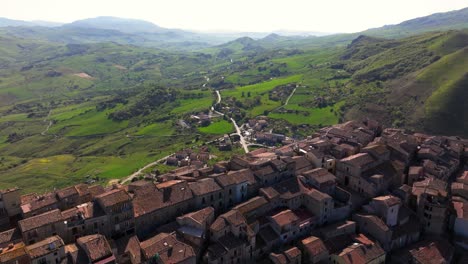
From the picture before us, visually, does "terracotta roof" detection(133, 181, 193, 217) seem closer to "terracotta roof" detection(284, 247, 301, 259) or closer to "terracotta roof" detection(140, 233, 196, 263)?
"terracotta roof" detection(140, 233, 196, 263)

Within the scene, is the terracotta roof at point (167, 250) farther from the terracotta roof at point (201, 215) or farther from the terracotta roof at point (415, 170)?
the terracotta roof at point (415, 170)

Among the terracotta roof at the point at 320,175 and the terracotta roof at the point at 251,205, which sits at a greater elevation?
the terracotta roof at the point at 320,175

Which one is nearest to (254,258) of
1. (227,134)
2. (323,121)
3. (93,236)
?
(93,236)

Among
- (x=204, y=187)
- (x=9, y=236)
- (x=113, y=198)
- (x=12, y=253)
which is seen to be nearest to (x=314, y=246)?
(x=204, y=187)

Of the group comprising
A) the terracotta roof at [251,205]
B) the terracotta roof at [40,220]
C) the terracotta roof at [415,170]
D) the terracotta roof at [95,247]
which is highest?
the terracotta roof at [40,220]

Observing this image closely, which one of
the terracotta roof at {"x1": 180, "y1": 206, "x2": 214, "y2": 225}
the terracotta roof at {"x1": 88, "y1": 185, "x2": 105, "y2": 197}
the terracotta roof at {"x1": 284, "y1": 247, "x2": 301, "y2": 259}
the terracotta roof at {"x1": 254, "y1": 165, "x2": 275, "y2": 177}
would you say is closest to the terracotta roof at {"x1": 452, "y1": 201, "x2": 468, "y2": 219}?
the terracotta roof at {"x1": 284, "y1": 247, "x2": 301, "y2": 259}

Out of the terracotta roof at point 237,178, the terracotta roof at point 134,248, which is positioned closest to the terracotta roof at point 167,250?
the terracotta roof at point 134,248

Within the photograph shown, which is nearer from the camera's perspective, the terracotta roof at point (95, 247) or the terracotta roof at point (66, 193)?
the terracotta roof at point (95, 247)
